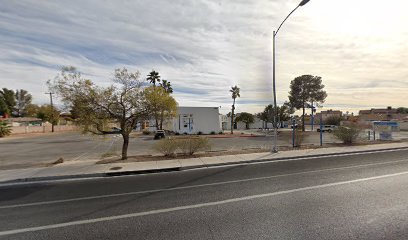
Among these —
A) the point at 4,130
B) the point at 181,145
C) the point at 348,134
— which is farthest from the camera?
the point at 4,130

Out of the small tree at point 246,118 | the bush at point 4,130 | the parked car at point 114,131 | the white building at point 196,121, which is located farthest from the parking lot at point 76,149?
the small tree at point 246,118

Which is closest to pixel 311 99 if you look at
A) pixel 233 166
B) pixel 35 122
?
pixel 233 166

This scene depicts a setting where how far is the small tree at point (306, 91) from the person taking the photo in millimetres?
46281

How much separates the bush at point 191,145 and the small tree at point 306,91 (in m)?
38.1

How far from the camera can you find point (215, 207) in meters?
5.45

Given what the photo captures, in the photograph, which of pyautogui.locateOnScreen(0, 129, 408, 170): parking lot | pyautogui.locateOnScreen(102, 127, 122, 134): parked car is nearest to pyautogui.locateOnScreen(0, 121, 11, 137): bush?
pyautogui.locateOnScreen(0, 129, 408, 170): parking lot

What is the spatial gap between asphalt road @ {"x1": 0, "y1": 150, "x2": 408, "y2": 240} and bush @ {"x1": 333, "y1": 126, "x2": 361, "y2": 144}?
34.4 feet

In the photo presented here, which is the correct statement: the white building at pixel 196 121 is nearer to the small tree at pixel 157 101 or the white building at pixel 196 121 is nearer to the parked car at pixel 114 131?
the parked car at pixel 114 131

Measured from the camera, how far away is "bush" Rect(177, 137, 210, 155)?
1379 centimetres

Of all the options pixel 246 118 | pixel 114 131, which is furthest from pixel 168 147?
pixel 246 118

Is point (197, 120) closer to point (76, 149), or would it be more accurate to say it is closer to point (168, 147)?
point (76, 149)

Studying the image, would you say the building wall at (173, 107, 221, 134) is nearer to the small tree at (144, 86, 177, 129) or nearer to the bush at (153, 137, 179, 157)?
the bush at (153, 137, 179, 157)

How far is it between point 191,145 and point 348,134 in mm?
13132

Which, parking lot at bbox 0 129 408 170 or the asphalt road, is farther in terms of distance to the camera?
parking lot at bbox 0 129 408 170
